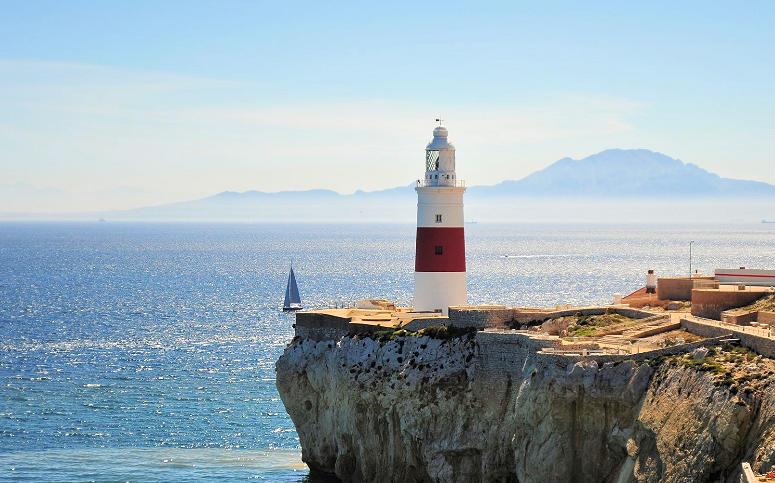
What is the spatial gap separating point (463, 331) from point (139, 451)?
56.0 feet

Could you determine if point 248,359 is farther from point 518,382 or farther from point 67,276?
point 67,276

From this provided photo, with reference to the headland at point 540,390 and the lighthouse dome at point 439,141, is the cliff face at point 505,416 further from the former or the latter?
the lighthouse dome at point 439,141

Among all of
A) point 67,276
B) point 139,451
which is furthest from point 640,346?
point 67,276

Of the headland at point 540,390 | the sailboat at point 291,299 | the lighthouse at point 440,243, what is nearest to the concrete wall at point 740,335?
the headland at point 540,390

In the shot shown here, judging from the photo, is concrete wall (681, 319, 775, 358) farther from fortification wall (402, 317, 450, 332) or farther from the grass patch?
fortification wall (402, 317, 450, 332)

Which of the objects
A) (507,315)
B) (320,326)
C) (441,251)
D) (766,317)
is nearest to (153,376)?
(320,326)

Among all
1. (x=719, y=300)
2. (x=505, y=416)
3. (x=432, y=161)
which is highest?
(x=432, y=161)

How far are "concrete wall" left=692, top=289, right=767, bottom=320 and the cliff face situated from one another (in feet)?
26.5

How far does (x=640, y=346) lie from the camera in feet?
127

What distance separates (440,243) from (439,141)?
4.62 metres

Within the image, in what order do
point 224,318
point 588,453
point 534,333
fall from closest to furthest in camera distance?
point 588,453 < point 534,333 < point 224,318

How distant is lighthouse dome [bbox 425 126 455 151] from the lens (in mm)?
53438

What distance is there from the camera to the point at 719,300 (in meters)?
43.8

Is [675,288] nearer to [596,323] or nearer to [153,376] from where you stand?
[596,323]
